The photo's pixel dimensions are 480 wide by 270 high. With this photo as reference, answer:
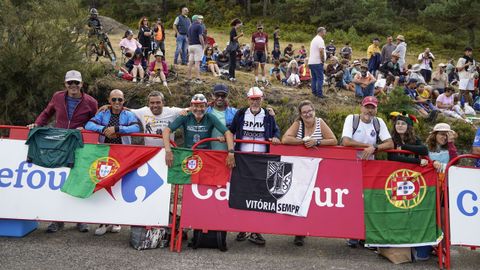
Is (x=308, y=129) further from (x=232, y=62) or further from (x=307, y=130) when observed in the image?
(x=232, y=62)

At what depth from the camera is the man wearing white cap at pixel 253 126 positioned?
654cm

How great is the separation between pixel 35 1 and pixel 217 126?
9.21 metres

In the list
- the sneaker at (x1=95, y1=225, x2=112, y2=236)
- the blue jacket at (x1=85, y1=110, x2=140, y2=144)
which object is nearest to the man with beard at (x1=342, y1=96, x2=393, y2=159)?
the blue jacket at (x1=85, y1=110, x2=140, y2=144)

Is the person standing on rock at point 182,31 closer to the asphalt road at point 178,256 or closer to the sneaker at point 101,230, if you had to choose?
the sneaker at point 101,230

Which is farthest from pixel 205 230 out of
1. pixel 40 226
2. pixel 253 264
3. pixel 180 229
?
pixel 40 226

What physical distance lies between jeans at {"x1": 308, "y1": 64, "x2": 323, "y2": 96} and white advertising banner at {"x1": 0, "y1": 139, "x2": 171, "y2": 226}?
A: 864cm

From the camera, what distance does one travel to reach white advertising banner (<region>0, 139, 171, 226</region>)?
20.4 ft

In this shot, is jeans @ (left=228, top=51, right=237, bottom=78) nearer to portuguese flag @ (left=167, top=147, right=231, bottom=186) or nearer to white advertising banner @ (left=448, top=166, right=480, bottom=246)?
portuguese flag @ (left=167, top=147, right=231, bottom=186)

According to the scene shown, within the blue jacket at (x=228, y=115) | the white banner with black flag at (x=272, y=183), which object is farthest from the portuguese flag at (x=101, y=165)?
the white banner with black flag at (x=272, y=183)

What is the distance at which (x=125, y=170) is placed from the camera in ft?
20.5

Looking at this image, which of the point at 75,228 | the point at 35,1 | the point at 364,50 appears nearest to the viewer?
the point at 75,228

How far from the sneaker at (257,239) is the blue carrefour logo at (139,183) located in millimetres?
1449

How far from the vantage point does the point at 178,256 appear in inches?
232

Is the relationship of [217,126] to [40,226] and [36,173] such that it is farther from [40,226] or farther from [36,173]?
[40,226]
